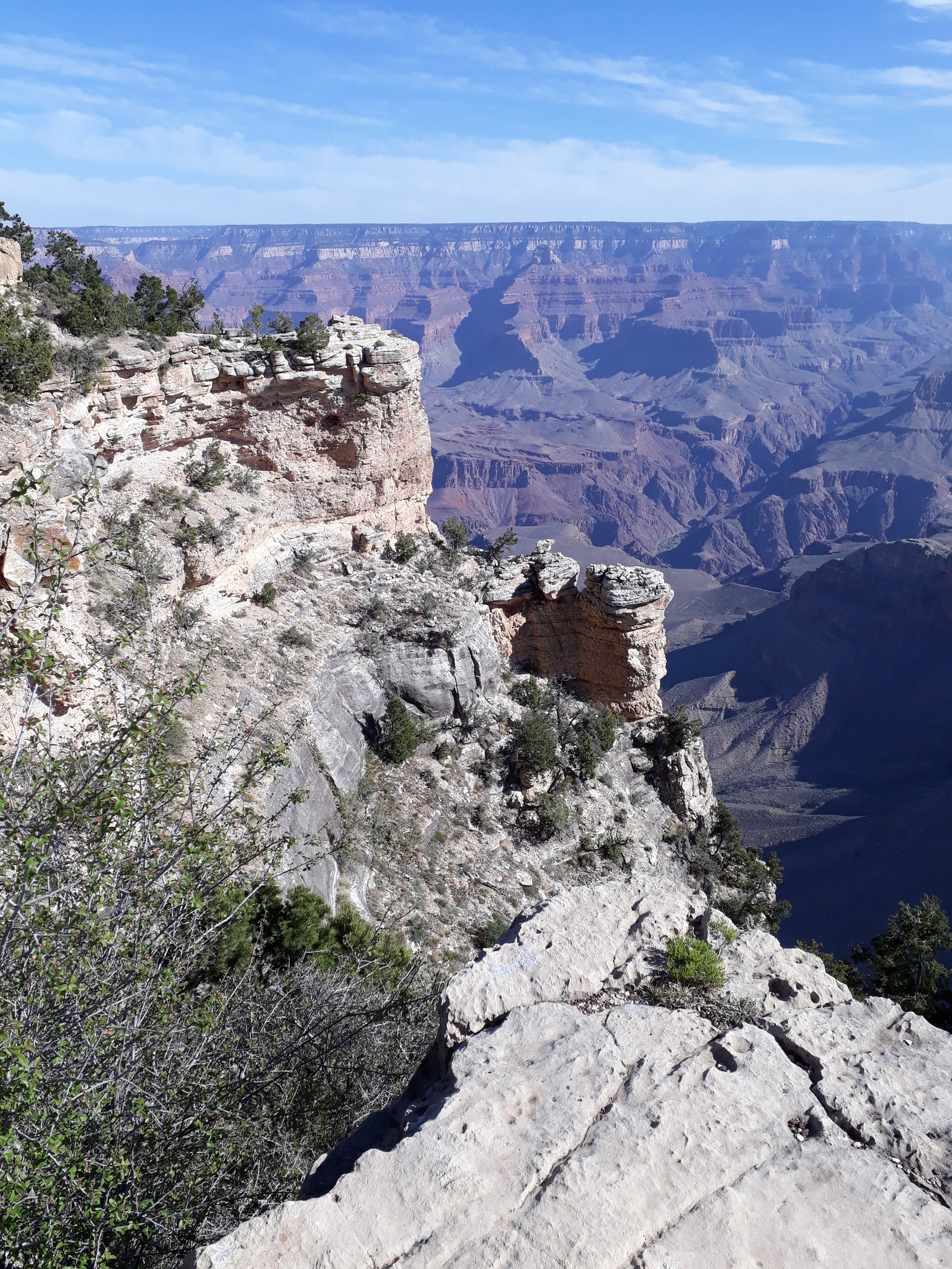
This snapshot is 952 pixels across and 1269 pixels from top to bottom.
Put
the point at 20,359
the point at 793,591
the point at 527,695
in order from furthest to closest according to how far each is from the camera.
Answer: the point at 793,591
the point at 527,695
the point at 20,359

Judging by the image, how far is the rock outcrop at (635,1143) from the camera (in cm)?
493

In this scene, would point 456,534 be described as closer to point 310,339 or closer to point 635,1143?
point 310,339

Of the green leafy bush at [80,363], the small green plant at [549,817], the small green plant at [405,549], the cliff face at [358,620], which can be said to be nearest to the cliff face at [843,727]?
the cliff face at [358,620]

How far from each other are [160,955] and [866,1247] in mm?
6711

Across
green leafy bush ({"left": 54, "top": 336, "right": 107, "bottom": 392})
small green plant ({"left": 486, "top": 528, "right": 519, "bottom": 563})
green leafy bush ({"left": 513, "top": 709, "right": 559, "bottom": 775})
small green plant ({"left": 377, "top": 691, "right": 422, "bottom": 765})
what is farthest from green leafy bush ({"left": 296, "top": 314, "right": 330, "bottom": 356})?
green leafy bush ({"left": 513, "top": 709, "right": 559, "bottom": 775})

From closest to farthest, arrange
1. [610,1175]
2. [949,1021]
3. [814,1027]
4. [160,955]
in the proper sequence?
[610,1175] < [814,1027] < [160,955] < [949,1021]

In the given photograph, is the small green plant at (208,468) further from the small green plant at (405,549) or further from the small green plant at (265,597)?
the small green plant at (405,549)

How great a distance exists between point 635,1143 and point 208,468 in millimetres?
21132

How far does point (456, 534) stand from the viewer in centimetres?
2748

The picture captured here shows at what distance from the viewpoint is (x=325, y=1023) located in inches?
388

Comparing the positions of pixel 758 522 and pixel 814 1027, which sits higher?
pixel 814 1027

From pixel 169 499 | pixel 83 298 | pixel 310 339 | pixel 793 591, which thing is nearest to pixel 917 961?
pixel 169 499

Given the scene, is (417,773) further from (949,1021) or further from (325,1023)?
(949,1021)

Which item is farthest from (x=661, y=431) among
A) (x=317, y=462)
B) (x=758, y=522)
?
(x=317, y=462)
